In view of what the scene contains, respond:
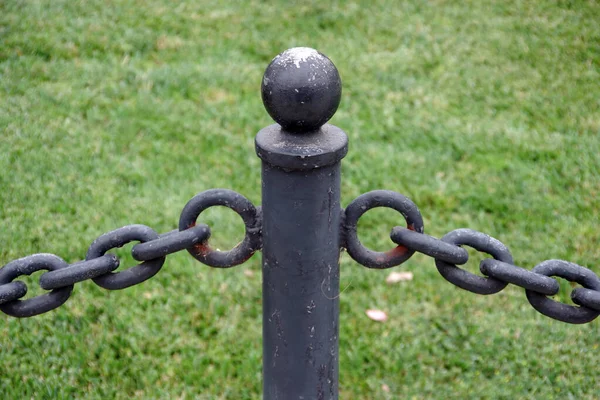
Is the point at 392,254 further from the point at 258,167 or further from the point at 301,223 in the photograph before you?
the point at 258,167

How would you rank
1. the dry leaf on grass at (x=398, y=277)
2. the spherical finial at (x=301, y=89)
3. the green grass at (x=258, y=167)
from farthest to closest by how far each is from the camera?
the dry leaf on grass at (x=398, y=277) < the green grass at (x=258, y=167) < the spherical finial at (x=301, y=89)

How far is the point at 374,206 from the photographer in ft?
5.49

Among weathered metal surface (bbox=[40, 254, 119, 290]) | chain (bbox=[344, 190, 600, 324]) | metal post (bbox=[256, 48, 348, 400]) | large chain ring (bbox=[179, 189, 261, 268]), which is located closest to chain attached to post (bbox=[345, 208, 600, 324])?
chain (bbox=[344, 190, 600, 324])

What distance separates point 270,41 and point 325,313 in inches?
170

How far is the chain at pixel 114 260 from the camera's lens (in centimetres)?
162

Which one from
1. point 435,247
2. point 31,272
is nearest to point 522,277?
point 435,247

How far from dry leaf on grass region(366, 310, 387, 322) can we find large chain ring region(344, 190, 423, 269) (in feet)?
5.87

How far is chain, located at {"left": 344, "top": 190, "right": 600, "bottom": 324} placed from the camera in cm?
162

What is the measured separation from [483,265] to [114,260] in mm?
847

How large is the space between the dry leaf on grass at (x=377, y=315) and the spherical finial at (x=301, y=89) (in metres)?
2.07

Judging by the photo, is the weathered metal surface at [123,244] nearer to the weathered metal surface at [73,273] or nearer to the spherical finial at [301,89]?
the weathered metal surface at [73,273]

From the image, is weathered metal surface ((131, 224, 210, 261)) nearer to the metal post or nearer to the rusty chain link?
the rusty chain link

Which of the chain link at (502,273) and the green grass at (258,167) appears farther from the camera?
the green grass at (258,167)

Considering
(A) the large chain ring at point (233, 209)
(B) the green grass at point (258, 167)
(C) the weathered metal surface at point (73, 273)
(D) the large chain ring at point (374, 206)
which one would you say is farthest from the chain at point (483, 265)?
(B) the green grass at point (258, 167)
